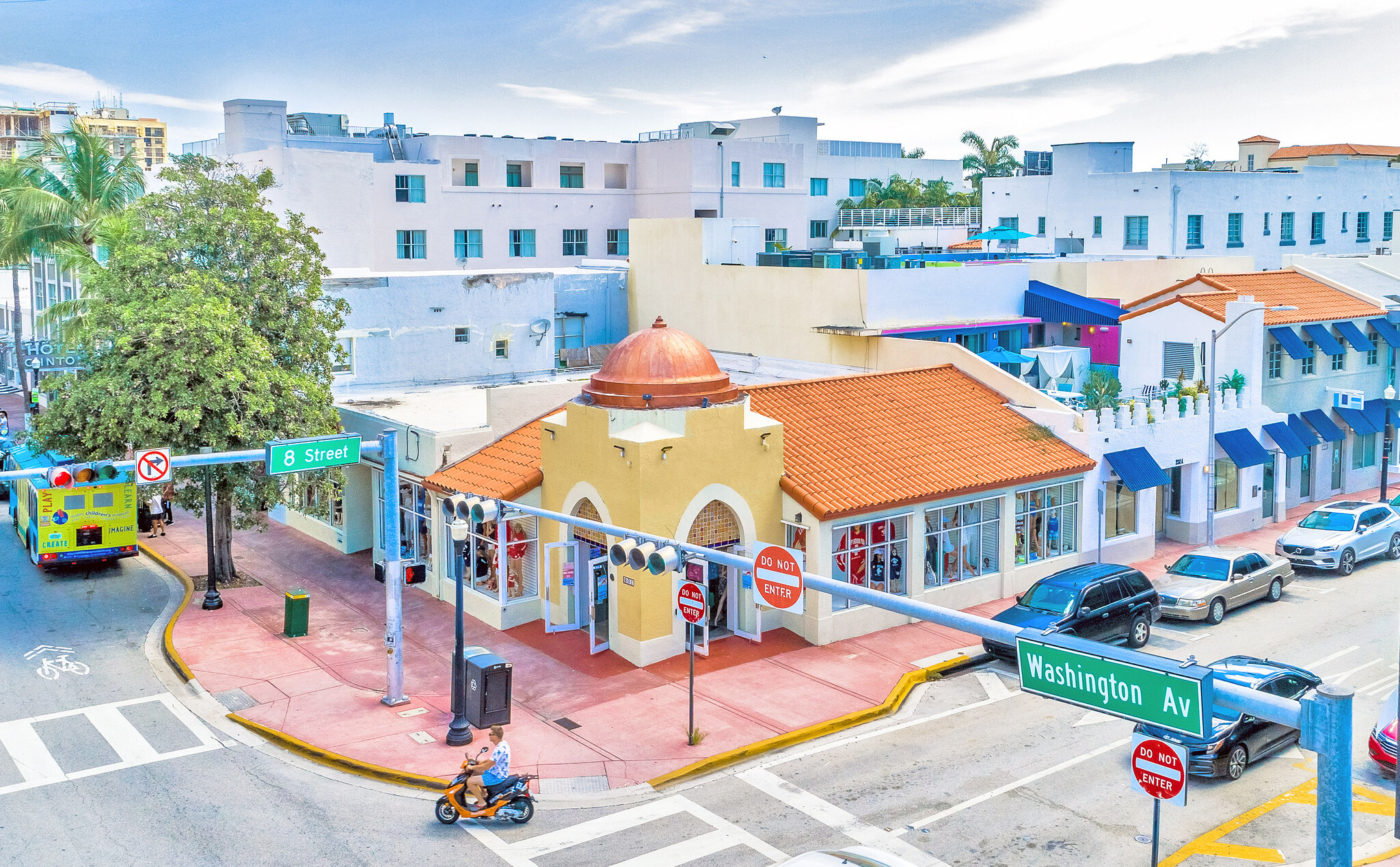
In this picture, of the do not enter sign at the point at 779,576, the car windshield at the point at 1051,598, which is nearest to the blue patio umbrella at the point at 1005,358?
the car windshield at the point at 1051,598

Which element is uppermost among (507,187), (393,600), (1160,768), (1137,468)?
(507,187)

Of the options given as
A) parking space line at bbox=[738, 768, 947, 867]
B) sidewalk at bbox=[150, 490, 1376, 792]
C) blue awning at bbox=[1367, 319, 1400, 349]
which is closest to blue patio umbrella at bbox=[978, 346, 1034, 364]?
sidewalk at bbox=[150, 490, 1376, 792]

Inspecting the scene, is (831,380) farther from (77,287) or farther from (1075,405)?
(77,287)

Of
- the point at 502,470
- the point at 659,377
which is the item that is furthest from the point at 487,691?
the point at 502,470

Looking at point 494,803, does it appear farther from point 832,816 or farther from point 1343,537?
point 1343,537

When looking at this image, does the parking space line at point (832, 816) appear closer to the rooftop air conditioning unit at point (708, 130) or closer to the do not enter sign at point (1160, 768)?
the do not enter sign at point (1160, 768)

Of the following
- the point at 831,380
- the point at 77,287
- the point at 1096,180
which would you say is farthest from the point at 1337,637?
the point at 77,287

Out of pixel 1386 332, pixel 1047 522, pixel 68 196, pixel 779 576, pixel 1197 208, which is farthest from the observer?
pixel 1197 208
